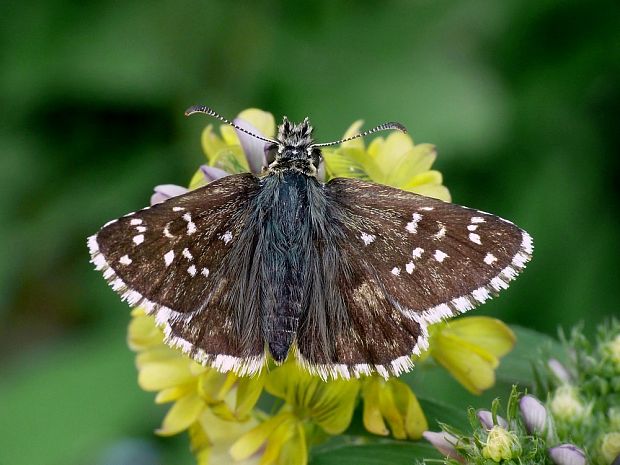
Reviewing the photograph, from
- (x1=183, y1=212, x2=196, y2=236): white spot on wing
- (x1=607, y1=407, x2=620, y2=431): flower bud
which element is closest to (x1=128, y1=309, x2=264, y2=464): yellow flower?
(x1=183, y1=212, x2=196, y2=236): white spot on wing

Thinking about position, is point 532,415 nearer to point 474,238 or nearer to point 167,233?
point 474,238

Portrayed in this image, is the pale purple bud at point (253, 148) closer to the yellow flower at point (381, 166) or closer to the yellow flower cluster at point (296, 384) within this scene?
the yellow flower cluster at point (296, 384)

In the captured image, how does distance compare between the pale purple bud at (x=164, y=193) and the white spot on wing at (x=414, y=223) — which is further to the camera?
the pale purple bud at (x=164, y=193)

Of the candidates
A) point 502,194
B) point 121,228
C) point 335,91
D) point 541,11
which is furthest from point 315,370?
point 541,11

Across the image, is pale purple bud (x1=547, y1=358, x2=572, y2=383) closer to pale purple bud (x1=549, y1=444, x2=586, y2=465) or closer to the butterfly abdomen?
pale purple bud (x1=549, y1=444, x2=586, y2=465)

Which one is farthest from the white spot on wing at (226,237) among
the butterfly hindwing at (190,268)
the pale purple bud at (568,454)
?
the pale purple bud at (568,454)

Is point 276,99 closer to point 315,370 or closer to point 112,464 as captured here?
point 112,464
